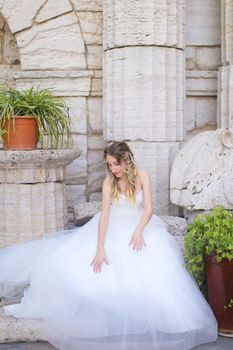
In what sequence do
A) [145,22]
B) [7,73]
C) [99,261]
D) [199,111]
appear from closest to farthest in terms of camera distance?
[99,261] → [145,22] → [199,111] → [7,73]

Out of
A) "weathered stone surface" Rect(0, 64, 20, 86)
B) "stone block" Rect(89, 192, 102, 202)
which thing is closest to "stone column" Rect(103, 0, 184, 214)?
"stone block" Rect(89, 192, 102, 202)

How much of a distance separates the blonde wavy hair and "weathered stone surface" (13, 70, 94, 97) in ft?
6.01

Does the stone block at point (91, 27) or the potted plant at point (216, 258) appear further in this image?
the stone block at point (91, 27)

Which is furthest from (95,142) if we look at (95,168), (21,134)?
(21,134)

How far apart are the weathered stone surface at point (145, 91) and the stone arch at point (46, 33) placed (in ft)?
1.50

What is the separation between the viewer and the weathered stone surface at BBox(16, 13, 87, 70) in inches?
209

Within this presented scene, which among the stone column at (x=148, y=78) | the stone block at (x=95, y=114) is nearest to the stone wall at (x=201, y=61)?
the stone column at (x=148, y=78)

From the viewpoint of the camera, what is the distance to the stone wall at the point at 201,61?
5504 millimetres

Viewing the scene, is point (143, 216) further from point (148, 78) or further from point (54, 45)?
point (54, 45)

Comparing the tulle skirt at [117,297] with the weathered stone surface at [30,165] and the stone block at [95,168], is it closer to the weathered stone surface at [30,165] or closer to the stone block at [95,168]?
the weathered stone surface at [30,165]

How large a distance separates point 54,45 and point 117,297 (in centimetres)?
301

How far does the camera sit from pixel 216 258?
324 cm

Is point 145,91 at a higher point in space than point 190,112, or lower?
higher

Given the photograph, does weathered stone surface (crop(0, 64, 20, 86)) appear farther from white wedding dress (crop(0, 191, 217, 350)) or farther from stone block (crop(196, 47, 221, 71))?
white wedding dress (crop(0, 191, 217, 350))
